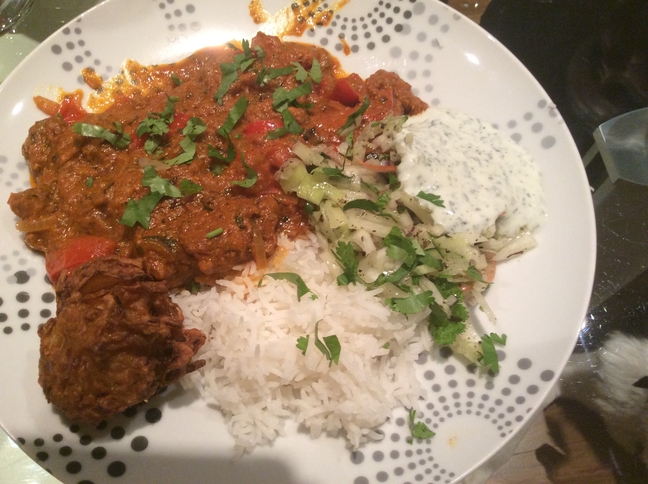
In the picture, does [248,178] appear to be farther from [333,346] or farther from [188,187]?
[333,346]

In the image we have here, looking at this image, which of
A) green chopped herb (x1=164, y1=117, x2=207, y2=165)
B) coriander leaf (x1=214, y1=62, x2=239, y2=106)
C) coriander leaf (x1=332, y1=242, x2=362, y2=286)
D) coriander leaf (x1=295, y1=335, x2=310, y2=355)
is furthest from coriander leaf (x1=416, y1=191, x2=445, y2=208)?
coriander leaf (x1=214, y1=62, x2=239, y2=106)

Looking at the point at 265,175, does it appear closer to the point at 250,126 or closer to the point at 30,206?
the point at 250,126

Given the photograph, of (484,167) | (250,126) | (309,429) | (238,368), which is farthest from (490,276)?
(250,126)

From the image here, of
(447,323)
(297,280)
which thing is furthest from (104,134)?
(447,323)

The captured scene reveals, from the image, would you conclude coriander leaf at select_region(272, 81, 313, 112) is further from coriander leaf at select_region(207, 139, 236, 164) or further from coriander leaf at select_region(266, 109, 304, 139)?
coriander leaf at select_region(207, 139, 236, 164)

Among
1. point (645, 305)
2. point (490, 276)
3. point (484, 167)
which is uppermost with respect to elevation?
point (484, 167)

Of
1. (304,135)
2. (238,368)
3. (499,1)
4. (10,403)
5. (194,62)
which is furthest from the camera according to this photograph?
(499,1)

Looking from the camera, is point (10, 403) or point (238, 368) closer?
point (10, 403)
